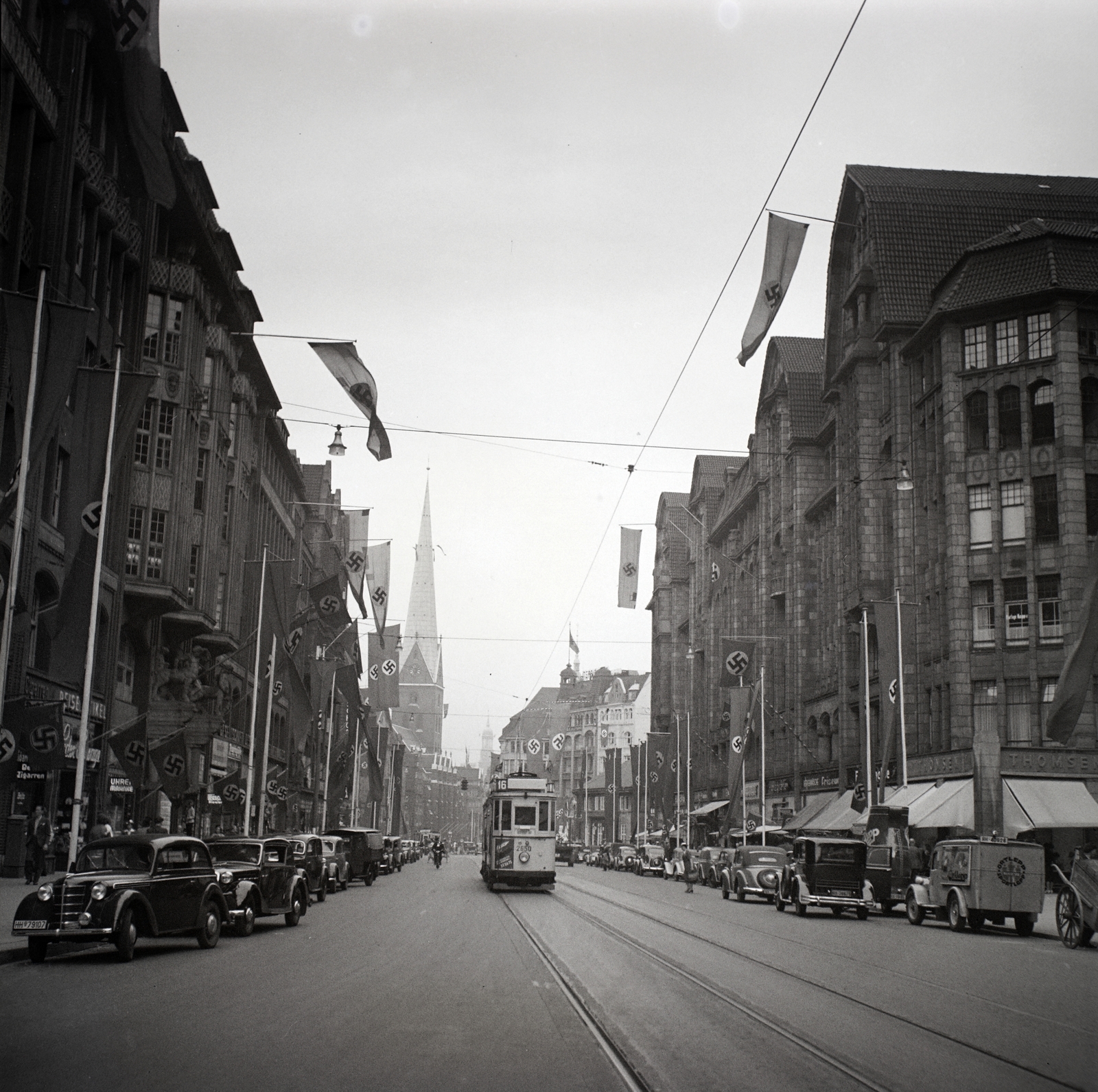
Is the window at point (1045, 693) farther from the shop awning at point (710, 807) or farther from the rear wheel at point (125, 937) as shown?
the shop awning at point (710, 807)

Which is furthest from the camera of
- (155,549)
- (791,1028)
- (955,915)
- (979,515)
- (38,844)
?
(979,515)

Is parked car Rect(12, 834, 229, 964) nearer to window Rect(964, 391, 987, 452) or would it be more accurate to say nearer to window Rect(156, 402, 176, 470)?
window Rect(156, 402, 176, 470)

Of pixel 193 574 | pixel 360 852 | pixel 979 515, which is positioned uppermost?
pixel 979 515

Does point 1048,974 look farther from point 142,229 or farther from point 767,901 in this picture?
point 142,229

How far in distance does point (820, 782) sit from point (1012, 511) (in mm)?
20102

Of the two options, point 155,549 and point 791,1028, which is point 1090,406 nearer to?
point 155,549

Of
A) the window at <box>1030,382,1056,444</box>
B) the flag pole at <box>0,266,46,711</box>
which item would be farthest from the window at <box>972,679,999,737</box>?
the flag pole at <box>0,266,46,711</box>

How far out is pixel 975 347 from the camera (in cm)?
4984

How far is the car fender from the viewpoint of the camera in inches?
658

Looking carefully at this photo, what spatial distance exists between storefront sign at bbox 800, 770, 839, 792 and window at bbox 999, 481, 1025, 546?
54.6 feet

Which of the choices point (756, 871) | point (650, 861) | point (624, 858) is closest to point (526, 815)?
point (756, 871)

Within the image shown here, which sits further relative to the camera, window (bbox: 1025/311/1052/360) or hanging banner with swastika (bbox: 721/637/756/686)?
hanging banner with swastika (bbox: 721/637/756/686)

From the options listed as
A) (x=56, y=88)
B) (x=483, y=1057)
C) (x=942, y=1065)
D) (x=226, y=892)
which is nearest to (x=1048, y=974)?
(x=942, y=1065)

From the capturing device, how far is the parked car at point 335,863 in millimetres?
39438
